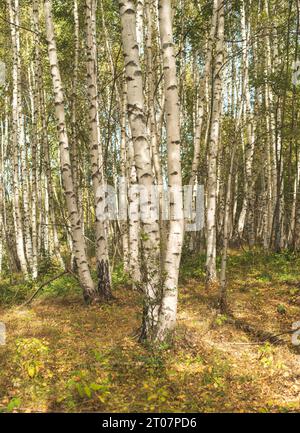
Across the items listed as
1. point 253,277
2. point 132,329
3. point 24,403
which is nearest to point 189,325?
point 132,329

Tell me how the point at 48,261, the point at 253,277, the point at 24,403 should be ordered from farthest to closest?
the point at 48,261 → the point at 253,277 → the point at 24,403

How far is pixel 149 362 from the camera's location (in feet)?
16.0

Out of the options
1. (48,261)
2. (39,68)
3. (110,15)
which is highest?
(110,15)

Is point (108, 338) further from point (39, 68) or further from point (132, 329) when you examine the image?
point (39, 68)

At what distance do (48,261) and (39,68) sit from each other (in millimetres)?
6145

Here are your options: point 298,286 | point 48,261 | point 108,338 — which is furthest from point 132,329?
point 48,261

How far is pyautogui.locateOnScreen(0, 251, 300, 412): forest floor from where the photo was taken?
4203 mm

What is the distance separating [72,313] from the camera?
7.52 meters

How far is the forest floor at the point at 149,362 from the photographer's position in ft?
13.8

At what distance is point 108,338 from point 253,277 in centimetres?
499

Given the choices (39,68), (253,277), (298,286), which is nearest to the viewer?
(298,286)
